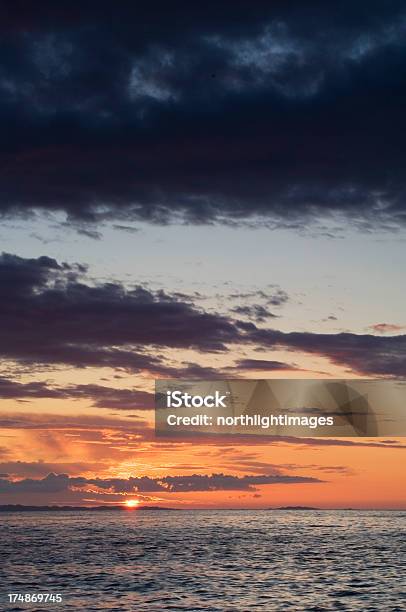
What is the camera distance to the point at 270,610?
5972cm

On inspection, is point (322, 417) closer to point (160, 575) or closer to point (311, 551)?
point (160, 575)

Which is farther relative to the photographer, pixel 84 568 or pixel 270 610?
pixel 84 568

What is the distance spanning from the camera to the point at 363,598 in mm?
66562

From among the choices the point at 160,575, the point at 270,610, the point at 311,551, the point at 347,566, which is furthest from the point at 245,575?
the point at 311,551

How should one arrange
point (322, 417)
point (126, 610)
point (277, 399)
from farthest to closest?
point (322, 417) < point (277, 399) < point (126, 610)

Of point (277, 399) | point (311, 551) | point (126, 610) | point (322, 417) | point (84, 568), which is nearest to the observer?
point (126, 610)

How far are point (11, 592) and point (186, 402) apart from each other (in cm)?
2163

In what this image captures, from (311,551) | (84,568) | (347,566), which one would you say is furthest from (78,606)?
(311,551)

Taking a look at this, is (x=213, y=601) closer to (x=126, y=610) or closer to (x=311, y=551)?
(x=126, y=610)

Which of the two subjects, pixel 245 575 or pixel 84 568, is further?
pixel 84 568

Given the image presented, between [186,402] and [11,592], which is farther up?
[186,402]

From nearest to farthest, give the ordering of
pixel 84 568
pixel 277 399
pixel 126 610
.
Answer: pixel 126 610, pixel 277 399, pixel 84 568

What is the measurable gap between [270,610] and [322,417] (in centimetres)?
1948

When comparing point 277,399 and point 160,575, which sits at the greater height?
point 277,399
